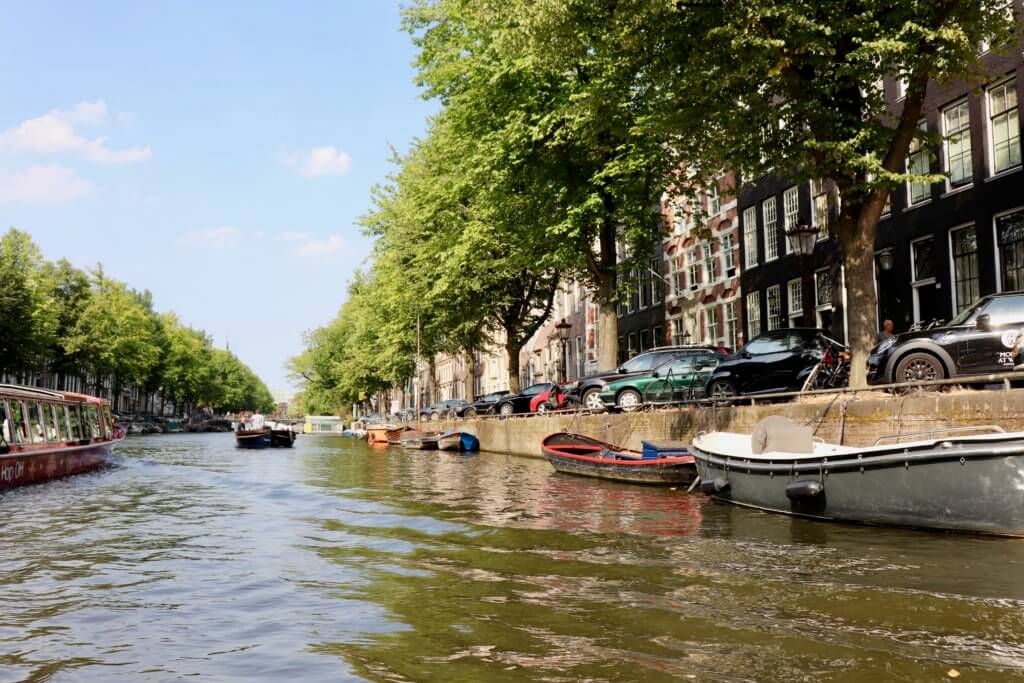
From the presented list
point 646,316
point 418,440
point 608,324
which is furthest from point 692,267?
point 418,440

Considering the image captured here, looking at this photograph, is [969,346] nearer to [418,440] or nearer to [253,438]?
[418,440]

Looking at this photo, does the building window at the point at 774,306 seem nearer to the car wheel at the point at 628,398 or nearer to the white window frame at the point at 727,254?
the white window frame at the point at 727,254

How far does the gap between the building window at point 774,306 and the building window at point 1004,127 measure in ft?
36.9

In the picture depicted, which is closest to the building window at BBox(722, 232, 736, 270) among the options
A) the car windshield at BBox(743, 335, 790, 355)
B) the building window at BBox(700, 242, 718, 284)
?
the building window at BBox(700, 242, 718, 284)

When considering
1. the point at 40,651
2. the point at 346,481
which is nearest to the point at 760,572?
the point at 40,651

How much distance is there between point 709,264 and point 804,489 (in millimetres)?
28688

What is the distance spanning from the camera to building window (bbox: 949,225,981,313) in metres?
25.2

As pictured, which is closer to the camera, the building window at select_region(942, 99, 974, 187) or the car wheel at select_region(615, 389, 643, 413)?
the building window at select_region(942, 99, 974, 187)

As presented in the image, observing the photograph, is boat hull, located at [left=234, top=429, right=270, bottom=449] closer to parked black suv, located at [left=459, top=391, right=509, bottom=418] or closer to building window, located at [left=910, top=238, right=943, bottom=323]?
parked black suv, located at [left=459, top=391, right=509, bottom=418]

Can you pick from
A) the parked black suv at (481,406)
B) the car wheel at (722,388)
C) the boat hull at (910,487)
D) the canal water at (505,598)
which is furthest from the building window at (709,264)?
the boat hull at (910,487)

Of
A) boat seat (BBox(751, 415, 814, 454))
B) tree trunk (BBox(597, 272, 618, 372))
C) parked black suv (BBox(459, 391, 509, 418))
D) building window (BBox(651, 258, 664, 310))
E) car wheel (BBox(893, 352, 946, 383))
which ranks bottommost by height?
boat seat (BBox(751, 415, 814, 454))

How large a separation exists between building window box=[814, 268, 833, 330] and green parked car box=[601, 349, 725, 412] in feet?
19.9

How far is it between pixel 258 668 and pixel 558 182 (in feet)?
81.5

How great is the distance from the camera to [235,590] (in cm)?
945
